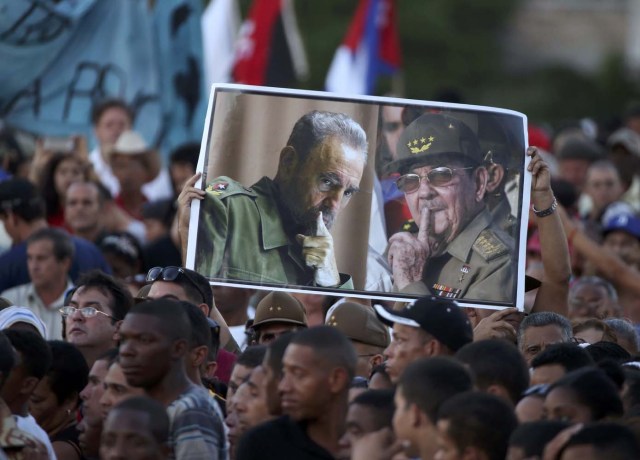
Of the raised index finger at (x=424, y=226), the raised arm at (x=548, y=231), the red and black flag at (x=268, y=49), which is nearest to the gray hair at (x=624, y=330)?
the raised arm at (x=548, y=231)

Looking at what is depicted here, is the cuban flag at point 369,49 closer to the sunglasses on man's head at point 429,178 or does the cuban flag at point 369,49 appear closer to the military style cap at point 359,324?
the sunglasses on man's head at point 429,178

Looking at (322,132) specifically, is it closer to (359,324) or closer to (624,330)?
(359,324)

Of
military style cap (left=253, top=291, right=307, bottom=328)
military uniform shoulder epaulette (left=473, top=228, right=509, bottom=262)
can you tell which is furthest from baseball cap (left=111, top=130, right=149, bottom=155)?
military uniform shoulder epaulette (left=473, top=228, right=509, bottom=262)

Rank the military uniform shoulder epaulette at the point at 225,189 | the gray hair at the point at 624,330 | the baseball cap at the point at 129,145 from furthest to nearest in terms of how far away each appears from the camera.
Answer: the baseball cap at the point at 129,145 → the gray hair at the point at 624,330 → the military uniform shoulder epaulette at the point at 225,189

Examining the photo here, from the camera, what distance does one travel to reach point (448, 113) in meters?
8.12

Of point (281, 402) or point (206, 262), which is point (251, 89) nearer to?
point (206, 262)

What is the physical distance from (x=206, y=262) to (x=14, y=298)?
9.28 ft

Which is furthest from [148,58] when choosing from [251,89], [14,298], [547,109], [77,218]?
[547,109]

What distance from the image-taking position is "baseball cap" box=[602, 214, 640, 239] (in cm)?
1173

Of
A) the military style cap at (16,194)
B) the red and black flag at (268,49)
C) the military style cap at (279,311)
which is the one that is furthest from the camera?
the red and black flag at (268,49)

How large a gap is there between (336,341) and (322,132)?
2.13 metres

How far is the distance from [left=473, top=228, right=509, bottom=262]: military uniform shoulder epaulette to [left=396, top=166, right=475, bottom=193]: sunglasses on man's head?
335 mm

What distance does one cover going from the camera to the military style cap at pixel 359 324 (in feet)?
26.0

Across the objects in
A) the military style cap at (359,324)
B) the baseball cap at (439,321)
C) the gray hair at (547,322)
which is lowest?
the military style cap at (359,324)
